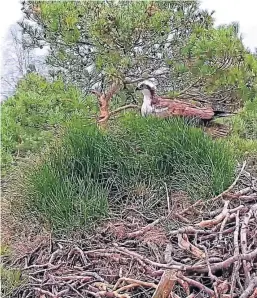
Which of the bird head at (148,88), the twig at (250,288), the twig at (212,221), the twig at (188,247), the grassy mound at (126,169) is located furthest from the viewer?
the bird head at (148,88)

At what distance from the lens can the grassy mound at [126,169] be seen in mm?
2391

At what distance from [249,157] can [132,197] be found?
70 cm

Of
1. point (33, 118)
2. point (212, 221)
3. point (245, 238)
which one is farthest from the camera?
point (33, 118)

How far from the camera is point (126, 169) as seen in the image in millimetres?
2586

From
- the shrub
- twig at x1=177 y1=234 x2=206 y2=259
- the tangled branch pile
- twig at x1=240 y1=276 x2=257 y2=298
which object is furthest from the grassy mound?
twig at x1=240 y1=276 x2=257 y2=298

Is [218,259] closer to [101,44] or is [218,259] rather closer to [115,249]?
[115,249]

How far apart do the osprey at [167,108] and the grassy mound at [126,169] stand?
0.24m

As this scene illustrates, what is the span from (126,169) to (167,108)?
0.56m

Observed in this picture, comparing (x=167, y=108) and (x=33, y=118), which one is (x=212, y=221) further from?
(x=33, y=118)

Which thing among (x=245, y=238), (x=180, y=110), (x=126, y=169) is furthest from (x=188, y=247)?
(x=180, y=110)

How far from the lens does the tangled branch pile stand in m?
1.81

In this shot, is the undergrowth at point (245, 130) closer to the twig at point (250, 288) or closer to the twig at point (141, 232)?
the twig at point (141, 232)

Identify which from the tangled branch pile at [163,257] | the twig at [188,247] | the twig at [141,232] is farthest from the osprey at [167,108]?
the twig at [188,247]

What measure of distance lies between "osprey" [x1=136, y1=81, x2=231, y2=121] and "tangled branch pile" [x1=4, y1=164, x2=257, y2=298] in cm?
63
